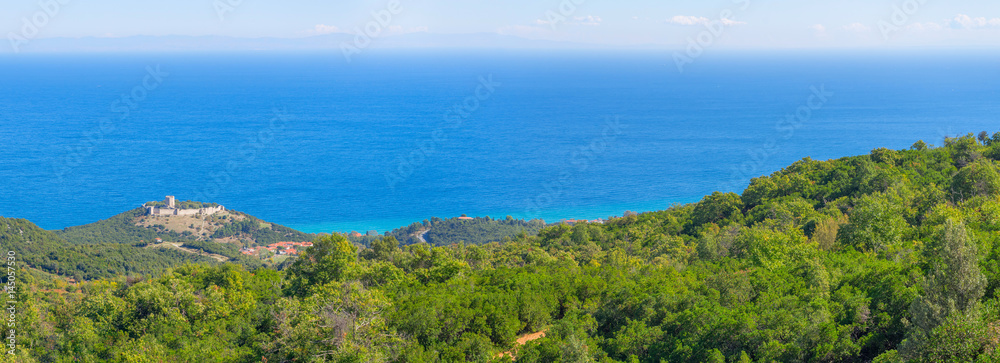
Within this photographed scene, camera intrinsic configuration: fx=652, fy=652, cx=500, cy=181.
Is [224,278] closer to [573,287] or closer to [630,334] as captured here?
[573,287]

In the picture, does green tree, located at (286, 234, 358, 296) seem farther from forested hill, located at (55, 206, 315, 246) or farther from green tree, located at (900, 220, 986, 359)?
forested hill, located at (55, 206, 315, 246)

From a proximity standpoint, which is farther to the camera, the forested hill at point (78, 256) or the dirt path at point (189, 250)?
the dirt path at point (189, 250)

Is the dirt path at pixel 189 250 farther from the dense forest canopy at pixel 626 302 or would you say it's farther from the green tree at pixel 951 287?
the green tree at pixel 951 287

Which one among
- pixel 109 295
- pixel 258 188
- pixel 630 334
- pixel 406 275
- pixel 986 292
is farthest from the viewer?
pixel 258 188

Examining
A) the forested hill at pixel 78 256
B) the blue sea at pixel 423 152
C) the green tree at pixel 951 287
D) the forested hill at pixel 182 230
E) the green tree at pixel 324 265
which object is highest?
the blue sea at pixel 423 152

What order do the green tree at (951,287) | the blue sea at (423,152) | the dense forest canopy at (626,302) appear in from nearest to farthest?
the green tree at (951,287)
the dense forest canopy at (626,302)
the blue sea at (423,152)

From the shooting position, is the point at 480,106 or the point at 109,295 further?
the point at 480,106

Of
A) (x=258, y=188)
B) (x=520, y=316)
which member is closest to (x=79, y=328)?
(x=520, y=316)

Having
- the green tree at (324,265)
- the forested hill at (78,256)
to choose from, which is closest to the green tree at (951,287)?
the green tree at (324,265)
